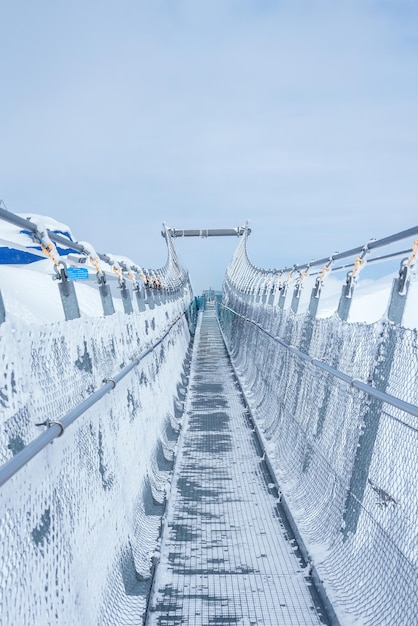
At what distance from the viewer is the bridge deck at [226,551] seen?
9.27 ft

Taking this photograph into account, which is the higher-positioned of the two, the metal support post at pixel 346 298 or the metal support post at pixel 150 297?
the metal support post at pixel 346 298

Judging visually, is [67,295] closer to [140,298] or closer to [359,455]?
[359,455]

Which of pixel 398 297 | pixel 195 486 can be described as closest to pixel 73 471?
pixel 398 297

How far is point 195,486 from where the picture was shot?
4.58 meters

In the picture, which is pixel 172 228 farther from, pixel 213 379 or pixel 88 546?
pixel 88 546

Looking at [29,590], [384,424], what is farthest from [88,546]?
[384,424]

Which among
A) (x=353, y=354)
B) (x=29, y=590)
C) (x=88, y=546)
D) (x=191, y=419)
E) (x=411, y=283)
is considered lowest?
(x=191, y=419)

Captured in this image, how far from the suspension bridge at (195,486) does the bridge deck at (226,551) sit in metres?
0.01

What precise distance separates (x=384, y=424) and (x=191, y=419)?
458 centimetres

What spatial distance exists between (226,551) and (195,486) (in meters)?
1.13

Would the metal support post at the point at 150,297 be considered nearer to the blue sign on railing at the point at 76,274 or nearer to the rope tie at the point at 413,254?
the blue sign on railing at the point at 76,274

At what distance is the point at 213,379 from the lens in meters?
10.6

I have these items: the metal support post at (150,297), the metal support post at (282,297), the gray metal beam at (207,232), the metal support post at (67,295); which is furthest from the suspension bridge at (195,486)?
the gray metal beam at (207,232)

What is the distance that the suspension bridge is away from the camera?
1867mm
